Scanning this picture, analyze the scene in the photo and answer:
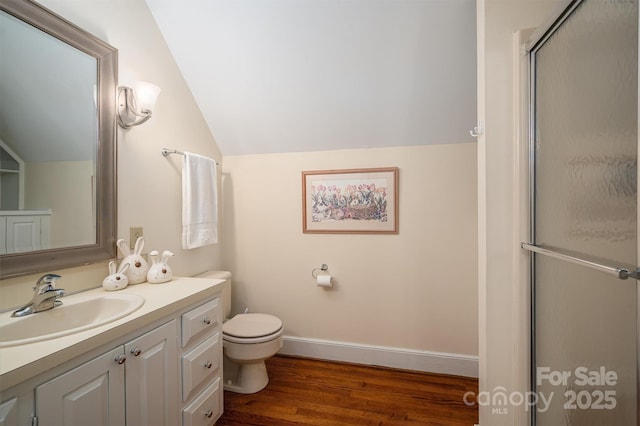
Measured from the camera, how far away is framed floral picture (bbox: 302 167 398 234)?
213 centimetres

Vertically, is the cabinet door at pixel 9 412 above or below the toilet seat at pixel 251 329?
above

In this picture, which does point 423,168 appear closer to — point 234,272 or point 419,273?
point 419,273

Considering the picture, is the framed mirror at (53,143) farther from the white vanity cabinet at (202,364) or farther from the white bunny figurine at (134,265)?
the white vanity cabinet at (202,364)

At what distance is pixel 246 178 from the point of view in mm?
2422

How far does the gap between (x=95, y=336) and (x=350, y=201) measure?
1.70 metres

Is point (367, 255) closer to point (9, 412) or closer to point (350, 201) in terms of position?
point (350, 201)

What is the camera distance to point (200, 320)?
4.47 ft

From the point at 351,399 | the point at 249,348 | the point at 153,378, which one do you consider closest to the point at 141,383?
the point at 153,378

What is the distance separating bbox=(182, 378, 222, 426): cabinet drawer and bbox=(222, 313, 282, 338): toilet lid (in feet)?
1.06

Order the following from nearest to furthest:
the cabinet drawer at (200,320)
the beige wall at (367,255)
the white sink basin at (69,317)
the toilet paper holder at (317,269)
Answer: the white sink basin at (69,317) < the cabinet drawer at (200,320) < the beige wall at (367,255) < the toilet paper holder at (317,269)

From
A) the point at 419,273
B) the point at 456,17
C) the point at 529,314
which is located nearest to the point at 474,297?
the point at 419,273

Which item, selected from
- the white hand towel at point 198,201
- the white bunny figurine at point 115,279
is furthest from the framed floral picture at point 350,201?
the white bunny figurine at point 115,279

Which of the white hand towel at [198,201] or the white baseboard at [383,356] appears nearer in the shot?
the white hand towel at [198,201]

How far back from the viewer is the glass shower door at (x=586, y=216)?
2.46ft
